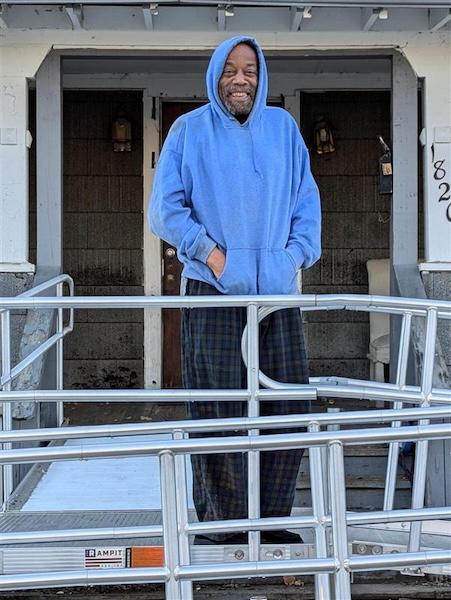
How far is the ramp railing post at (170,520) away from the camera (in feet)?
6.83

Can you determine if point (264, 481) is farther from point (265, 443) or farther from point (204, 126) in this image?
point (204, 126)

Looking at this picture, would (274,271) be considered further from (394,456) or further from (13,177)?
(13,177)

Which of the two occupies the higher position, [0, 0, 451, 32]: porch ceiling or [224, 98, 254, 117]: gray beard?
[0, 0, 451, 32]: porch ceiling

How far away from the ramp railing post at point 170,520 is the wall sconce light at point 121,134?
4.87 metres

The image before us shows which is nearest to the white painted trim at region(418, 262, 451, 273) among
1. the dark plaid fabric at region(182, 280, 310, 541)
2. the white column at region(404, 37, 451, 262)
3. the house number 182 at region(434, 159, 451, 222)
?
the white column at region(404, 37, 451, 262)

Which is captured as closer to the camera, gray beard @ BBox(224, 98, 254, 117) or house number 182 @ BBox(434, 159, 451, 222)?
gray beard @ BBox(224, 98, 254, 117)

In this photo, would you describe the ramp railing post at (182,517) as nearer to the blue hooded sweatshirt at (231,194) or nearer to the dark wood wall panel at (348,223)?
the blue hooded sweatshirt at (231,194)

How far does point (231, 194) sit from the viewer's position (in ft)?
10.1

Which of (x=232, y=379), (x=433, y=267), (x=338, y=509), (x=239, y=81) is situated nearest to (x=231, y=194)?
(x=239, y=81)

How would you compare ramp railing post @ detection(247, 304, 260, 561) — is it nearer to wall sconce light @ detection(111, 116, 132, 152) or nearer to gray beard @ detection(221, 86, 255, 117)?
gray beard @ detection(221, 86, 255, 117)

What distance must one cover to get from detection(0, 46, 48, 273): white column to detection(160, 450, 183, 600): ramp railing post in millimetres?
3212

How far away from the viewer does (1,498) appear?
12.7ft

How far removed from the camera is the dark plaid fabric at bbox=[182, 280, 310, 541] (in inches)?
122

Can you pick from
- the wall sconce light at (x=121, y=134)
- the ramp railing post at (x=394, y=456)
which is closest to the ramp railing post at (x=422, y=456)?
the ramp railing post at (x=394, y=456)
